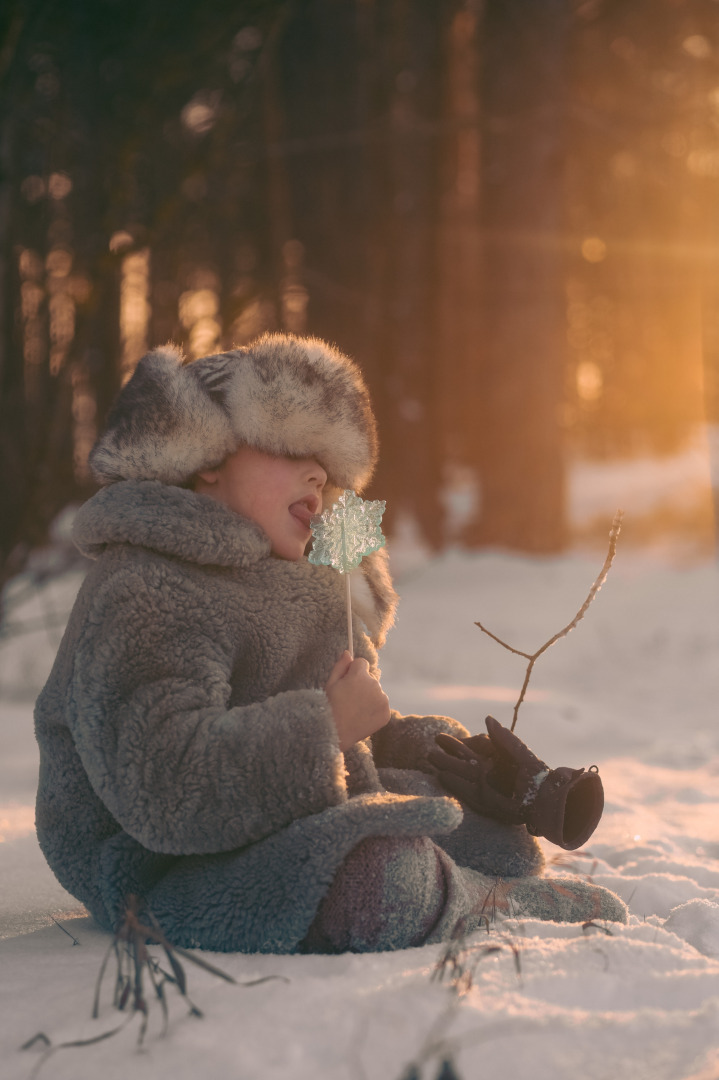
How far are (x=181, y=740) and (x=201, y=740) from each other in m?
0.04

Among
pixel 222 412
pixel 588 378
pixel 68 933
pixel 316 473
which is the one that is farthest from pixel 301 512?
pixel 588 378

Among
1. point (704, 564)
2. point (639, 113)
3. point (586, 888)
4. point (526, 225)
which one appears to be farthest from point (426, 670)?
point (639, 113)

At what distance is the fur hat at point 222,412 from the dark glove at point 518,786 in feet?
2.56

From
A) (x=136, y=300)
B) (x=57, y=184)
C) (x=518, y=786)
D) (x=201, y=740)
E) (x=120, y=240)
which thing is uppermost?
(x=136, y=300)

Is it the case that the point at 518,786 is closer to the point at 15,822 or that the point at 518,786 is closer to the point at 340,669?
the point at 340,669

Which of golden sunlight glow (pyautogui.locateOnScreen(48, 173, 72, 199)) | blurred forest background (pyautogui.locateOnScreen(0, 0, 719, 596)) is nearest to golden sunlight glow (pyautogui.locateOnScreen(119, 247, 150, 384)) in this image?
blurred forest background (pyautogui.locateOnScreen(0, 0, 719, 596))

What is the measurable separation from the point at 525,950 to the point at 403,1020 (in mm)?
365

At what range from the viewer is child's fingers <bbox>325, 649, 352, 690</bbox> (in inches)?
80.1

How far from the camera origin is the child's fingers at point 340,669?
2035mm

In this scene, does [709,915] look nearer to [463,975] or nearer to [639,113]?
[463,975]

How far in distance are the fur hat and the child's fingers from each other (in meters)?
0.50

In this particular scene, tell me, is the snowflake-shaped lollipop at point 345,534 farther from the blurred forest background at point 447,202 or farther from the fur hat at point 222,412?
the blurred forest background at point 447,202

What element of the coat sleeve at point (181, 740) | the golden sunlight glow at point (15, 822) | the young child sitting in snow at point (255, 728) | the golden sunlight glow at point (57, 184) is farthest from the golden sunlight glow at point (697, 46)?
the coat sleeve at point (181, 740)

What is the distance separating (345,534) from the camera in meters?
2.21
